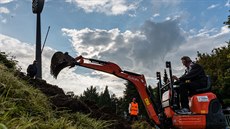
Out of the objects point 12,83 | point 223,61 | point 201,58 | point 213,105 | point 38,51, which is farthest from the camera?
point 201,58

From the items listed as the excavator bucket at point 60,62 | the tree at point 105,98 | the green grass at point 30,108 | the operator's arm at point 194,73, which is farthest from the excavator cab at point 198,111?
the tree at point 105,98

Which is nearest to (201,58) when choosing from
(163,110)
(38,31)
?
(38,31)

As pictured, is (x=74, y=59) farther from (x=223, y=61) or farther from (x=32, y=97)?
(x=223, y=61)

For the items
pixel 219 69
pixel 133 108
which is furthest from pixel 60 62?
pixel 219 69

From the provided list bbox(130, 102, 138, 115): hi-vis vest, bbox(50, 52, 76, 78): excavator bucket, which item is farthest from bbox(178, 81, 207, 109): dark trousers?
bbox(130, 102, 138, 115): hi-vis vest

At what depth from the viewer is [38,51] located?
20.3m

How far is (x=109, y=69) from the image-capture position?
9547 mm

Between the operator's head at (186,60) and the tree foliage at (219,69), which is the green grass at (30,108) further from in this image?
the tree foliage at (219,69)

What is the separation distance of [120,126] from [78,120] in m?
1.90

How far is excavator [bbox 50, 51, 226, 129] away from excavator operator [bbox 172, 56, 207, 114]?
13cm

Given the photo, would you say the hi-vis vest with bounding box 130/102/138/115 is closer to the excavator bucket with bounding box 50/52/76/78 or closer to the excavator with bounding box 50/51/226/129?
the excavator with bounding box 50/51/226/129

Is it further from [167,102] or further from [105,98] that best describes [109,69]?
[105,98]

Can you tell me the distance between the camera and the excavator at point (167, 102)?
835 cm

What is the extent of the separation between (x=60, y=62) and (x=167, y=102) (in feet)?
9.79
